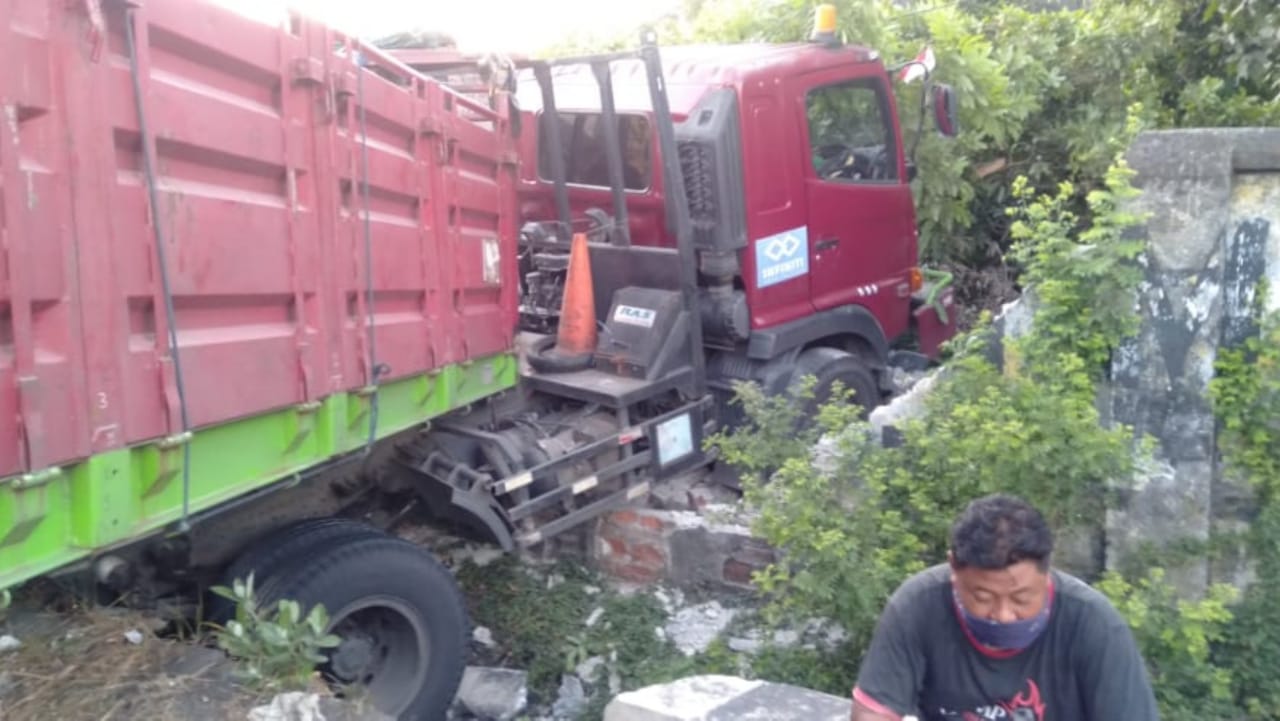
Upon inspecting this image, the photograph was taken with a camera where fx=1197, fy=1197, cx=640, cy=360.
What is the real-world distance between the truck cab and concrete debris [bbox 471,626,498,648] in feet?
5.01

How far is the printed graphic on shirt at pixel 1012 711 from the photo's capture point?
2.66 meters

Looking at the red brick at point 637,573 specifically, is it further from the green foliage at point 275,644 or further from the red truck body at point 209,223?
the green foliage at point 275,644

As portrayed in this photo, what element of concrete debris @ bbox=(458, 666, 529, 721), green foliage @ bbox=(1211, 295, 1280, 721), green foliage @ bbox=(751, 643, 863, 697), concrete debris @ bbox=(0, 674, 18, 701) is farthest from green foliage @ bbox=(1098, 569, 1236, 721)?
concrete debris @ bbox=(0, 674, 18, 701)

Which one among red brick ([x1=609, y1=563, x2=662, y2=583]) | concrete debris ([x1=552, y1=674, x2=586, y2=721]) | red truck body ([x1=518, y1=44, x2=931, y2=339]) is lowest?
concrete debris ([x1=552, y1=674, x2=586, y2=721])

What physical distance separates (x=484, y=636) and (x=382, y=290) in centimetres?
194

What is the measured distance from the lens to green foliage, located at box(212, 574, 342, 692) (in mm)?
3441

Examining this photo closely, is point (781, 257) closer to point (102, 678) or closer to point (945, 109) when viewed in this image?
point (945, 109)

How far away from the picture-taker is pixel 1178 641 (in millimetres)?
3900

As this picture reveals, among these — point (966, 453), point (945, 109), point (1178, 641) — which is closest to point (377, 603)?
point (966, 453)

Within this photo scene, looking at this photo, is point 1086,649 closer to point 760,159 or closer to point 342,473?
point 342,473

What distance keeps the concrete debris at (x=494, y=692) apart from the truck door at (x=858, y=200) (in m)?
2.50

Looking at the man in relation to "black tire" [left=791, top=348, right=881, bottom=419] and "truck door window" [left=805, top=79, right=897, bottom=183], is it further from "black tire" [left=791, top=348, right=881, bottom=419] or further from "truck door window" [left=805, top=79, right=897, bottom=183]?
"truck door window" [left=805, top=79, right=897, bottom=183]

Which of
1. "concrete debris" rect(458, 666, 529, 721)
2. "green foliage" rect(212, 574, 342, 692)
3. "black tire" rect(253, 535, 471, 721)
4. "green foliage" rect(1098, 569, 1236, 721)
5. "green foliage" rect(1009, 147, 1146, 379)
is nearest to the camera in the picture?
"green foliage" rect(212, 574, 342, 692)

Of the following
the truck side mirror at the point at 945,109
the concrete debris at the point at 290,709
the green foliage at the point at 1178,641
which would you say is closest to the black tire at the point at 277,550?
the concrete debris at the point at 290,709
